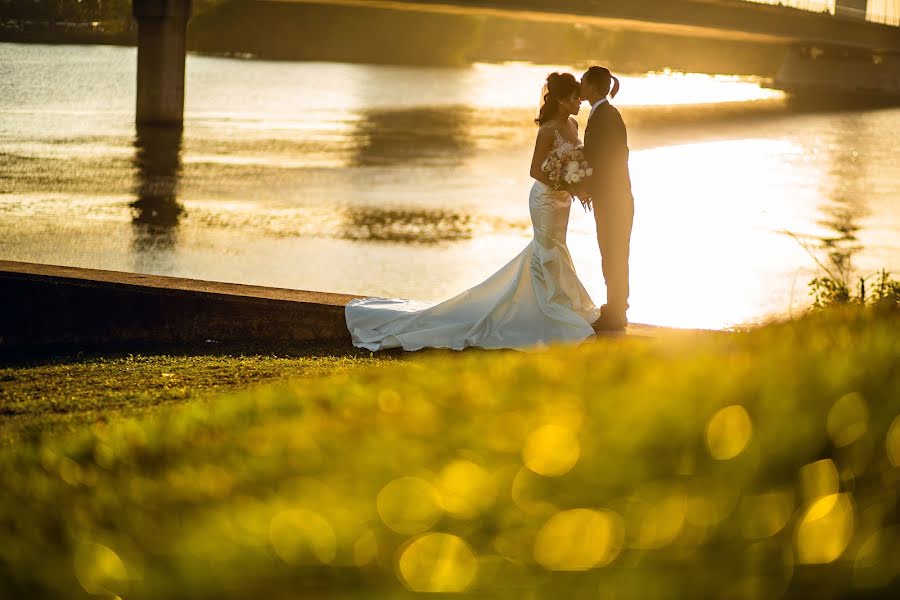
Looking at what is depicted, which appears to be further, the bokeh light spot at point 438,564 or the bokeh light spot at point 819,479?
the bokeh light spot at point 819,479

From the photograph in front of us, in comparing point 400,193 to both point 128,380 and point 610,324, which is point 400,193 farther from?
point 128,380

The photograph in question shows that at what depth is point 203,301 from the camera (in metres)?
10.1

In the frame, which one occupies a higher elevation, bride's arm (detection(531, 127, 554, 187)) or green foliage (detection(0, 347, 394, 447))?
bride's arm (detection(531, 127, 554, 187))

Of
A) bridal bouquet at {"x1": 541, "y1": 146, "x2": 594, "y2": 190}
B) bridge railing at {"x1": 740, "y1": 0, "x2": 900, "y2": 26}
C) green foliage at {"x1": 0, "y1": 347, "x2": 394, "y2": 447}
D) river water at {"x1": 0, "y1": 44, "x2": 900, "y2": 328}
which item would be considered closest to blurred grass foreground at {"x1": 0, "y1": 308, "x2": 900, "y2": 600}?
green foliage at {"x1": 0, "y1": 347, "x2": 394, "y2": 447}

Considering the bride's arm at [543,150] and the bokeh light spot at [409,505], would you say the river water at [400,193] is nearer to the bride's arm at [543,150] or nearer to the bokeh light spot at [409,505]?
the bride's arm at [543,150]

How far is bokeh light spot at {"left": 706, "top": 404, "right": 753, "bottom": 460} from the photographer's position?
2857 mm

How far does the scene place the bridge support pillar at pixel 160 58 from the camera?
5544 cm

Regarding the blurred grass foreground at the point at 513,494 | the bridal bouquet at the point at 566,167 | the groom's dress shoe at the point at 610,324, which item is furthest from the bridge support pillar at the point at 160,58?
the blurred grass foreground at the point at 513,494

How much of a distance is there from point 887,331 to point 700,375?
1.11 meters

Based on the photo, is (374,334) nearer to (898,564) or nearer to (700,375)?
(700,375)

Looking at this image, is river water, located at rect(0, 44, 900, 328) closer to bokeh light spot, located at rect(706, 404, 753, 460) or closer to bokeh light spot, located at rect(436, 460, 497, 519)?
bokeh light spot, located at rect(706, 404, 753, 460)

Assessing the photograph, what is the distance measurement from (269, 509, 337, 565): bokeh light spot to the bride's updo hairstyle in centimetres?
723

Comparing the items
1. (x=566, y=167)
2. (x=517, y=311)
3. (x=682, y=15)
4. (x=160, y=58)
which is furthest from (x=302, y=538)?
(x=682, y=15)

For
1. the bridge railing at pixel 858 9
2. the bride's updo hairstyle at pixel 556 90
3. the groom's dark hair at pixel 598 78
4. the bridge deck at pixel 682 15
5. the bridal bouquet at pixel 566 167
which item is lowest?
the bridal bouquet at pixel 566 167
